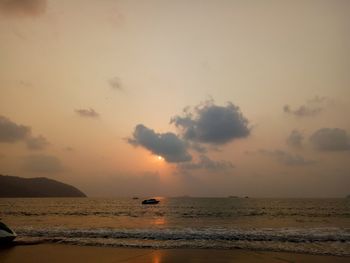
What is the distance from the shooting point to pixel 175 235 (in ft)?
87.7

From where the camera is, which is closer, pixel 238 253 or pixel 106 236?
pixel 238 253

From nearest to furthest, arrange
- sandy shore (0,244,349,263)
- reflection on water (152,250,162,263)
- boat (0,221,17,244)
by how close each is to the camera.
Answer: reflection on water (152,250,162,263) → sandy shore (0,244,349,263) → boat (0,221,17,244)

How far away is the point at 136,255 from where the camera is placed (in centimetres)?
1730

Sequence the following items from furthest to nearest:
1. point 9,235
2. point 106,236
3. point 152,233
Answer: point 152,233, point 106,236, point 9,235

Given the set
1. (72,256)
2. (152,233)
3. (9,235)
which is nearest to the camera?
(72,256)

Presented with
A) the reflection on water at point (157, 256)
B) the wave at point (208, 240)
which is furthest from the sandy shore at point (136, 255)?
the wave at point (208, 240)

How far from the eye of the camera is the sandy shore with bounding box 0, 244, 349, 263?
52.8 feet

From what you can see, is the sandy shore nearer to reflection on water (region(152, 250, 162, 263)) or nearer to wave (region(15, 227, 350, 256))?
reflection on water (region(152, 250, 162, 263))

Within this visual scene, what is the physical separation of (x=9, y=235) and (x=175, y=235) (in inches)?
496

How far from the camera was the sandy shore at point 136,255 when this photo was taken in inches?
634

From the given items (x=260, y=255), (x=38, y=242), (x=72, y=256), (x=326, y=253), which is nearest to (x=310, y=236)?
(x=326, y=253)

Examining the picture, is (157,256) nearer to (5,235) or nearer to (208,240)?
(208,240)

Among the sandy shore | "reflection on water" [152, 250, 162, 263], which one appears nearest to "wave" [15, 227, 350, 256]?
the sandy shore

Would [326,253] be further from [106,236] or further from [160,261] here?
[106,236]
